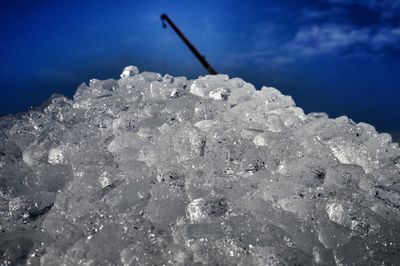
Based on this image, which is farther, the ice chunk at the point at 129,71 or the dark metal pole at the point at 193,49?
the dark metal pole at the point at 193,49

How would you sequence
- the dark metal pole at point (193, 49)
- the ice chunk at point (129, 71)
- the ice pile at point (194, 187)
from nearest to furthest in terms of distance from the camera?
the ice pile at point (194, 187), the ice chunk at point (129, 71), the dark metal pole at point (193, 49)

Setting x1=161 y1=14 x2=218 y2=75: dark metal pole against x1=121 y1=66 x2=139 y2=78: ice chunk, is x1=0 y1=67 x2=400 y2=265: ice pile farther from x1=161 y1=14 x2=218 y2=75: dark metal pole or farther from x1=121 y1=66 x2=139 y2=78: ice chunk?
x1=161 y1=14 x2=218 y2=75: dark metal pole

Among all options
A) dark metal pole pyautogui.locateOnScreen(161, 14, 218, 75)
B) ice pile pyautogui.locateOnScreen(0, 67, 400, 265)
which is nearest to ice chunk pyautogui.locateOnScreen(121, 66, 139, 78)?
ice pile pyautogui.locateOnScreen(0, 67, 400, 265)

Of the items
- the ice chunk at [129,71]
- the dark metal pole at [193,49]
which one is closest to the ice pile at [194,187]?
the ice chunk at [129,71]

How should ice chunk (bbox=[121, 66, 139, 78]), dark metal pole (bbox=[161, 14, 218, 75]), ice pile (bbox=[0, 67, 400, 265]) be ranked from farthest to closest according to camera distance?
dark metal pole (bbox=[161, 14, 218, 75]) → ice chunk (bbox=[121, 66, 139, 78]) → ice pile (bbox=[0, 67, 400, 265])

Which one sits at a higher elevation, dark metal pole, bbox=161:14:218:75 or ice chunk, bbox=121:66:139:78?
dark metal pole, bbox=161:14:218:75

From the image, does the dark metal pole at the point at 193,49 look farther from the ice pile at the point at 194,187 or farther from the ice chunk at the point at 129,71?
the ice pile at the point at 194,187

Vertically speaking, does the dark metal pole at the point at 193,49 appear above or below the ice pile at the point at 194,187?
above

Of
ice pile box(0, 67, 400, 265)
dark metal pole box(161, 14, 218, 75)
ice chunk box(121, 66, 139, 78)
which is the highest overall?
dark metal pole box(161, 14, 218, 75)
